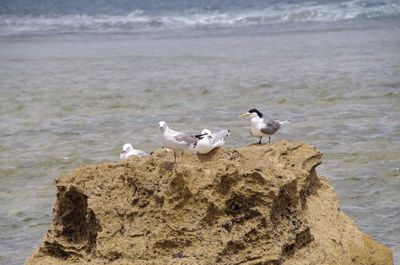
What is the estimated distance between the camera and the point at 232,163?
5594mm

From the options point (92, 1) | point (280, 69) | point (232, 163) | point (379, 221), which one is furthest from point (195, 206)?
point (92, 1)

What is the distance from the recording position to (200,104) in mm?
15906

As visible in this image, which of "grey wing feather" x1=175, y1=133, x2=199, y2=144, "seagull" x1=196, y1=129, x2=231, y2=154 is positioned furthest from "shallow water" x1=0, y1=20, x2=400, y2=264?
"seagull" x1=196, y1=129, x2=231, y2=154

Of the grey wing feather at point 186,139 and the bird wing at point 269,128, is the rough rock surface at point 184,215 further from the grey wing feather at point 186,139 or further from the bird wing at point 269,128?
the bird wing at point 269,128

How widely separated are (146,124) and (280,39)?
12879 millimetres

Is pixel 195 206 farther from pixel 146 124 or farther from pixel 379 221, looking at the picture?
pixel 146 124

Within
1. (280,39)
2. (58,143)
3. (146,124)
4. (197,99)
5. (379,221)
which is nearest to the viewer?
(379,221)

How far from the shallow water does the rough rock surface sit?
7.20 ft

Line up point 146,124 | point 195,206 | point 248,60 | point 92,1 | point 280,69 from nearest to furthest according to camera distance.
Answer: point 195,206 < point 146,124 < point 280,69 < point 248,60 < point 92,1

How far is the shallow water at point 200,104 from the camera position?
10.1m

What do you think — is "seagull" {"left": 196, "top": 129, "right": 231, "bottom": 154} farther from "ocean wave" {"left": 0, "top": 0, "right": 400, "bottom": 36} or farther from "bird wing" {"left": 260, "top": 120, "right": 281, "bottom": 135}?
"ocean wave" {"left": 0, "top": 0, "right": 400, "bottom": 36}

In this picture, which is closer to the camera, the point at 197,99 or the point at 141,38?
the point at 197,99

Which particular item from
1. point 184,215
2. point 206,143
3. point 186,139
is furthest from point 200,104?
point 184,215

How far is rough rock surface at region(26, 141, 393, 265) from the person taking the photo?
17.7 feet
